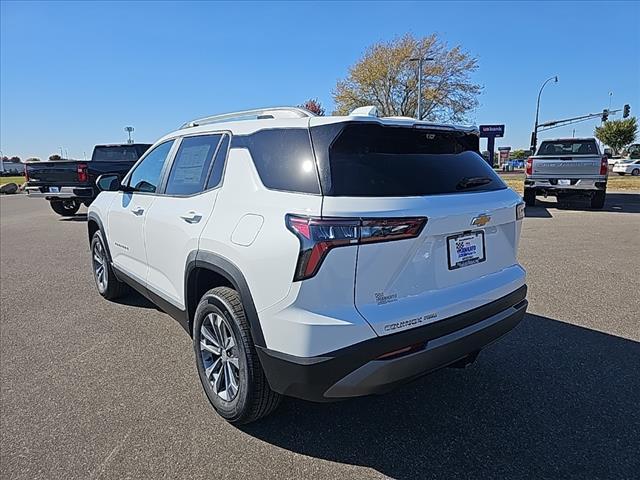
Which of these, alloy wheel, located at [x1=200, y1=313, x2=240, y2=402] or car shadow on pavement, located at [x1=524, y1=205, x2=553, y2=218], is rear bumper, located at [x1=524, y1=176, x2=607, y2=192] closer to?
car shadow on pavement, located at [x1=524, y1=205, x2=553, y2=218]

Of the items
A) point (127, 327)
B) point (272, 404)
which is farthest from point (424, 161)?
point (127, 327)

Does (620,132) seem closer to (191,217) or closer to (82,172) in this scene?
(82,172)

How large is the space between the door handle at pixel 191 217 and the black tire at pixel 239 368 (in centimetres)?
52

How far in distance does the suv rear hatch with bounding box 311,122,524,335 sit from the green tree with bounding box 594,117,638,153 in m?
72.1

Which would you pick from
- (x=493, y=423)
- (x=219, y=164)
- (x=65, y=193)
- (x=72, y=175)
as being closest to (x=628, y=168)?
(x=72, y=175)

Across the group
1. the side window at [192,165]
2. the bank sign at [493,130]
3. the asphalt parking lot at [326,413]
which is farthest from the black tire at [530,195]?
the side window at [192,165]

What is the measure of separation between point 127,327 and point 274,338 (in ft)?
9.00

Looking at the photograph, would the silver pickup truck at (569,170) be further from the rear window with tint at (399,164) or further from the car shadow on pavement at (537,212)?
the rear window with tint at (399,164)

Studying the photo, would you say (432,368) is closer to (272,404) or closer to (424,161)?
(272,404)

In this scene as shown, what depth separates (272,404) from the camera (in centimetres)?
267

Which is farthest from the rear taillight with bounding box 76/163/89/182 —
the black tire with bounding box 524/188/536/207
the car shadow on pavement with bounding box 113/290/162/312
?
the black tire with bounding box 524/188/536/207

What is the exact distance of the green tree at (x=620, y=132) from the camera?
202ft

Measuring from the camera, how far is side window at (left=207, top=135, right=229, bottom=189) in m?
2.97

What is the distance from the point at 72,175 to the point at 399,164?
12359 millimetres
